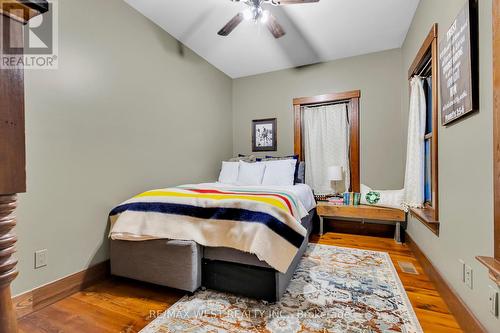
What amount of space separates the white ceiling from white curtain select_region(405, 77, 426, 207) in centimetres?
89

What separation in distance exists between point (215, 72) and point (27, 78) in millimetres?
2740

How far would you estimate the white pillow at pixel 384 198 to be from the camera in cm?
295

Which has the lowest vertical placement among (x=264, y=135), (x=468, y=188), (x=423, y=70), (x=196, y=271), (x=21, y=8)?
(x=196, y=271)

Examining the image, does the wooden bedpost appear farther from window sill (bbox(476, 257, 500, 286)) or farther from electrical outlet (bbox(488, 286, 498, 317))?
electrical outlet (bbox(488, 286, 498, 317))

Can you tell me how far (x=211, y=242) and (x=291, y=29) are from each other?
2.65 meters

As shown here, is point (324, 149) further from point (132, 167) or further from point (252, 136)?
point (132, 167)

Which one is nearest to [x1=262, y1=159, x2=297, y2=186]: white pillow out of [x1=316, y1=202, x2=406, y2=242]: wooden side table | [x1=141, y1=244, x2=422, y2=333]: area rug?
[x1=316, y1=202, x2=406, y2=242]: wooden side table

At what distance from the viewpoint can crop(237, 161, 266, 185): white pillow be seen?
3.31 metres

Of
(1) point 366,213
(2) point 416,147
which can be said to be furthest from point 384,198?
(2) point 416,147

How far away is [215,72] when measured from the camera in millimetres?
3994

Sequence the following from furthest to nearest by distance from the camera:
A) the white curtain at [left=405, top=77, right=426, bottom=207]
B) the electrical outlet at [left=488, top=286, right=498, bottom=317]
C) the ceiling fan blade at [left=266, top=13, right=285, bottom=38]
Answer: the white curtain at [left=405, top=77, right=426, bottom=207] → the ceiling fan blade at [left=266, top=13, right=285, bottom=38] → the electrical outlet at [left=488, top=286, right=498, bottom=317]

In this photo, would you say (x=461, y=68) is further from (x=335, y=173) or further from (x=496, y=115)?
(x=335, y=173)

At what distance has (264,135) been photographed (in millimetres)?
4223

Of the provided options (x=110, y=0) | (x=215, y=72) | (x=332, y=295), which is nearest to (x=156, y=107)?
(x=110, y=0)
